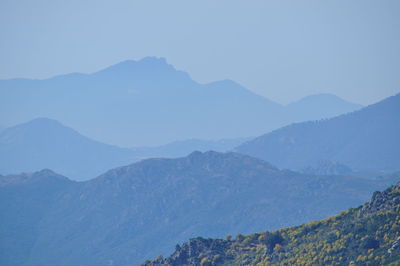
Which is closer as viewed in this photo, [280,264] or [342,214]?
[280,264]

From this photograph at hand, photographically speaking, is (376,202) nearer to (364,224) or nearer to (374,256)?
(364,224)

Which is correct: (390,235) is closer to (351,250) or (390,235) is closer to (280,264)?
(351,250)

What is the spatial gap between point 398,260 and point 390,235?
220 inches

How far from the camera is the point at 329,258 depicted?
75.1 metres

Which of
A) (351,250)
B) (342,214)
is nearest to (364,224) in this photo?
(351,250)

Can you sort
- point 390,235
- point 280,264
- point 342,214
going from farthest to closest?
point 342,214, point 280,264, point 390,235

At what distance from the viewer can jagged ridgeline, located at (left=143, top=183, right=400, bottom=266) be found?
72.6 metres

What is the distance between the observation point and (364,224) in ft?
252

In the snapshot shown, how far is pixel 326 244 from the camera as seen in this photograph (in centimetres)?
7819

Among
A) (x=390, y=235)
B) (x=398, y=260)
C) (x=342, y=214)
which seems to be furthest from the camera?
(x=342, y=214)

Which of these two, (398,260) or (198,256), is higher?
(198,256)

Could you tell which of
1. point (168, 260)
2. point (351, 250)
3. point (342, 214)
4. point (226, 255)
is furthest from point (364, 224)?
point (168, 260)

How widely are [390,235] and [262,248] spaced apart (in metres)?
17.4

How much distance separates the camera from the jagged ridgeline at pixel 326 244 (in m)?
72.6
